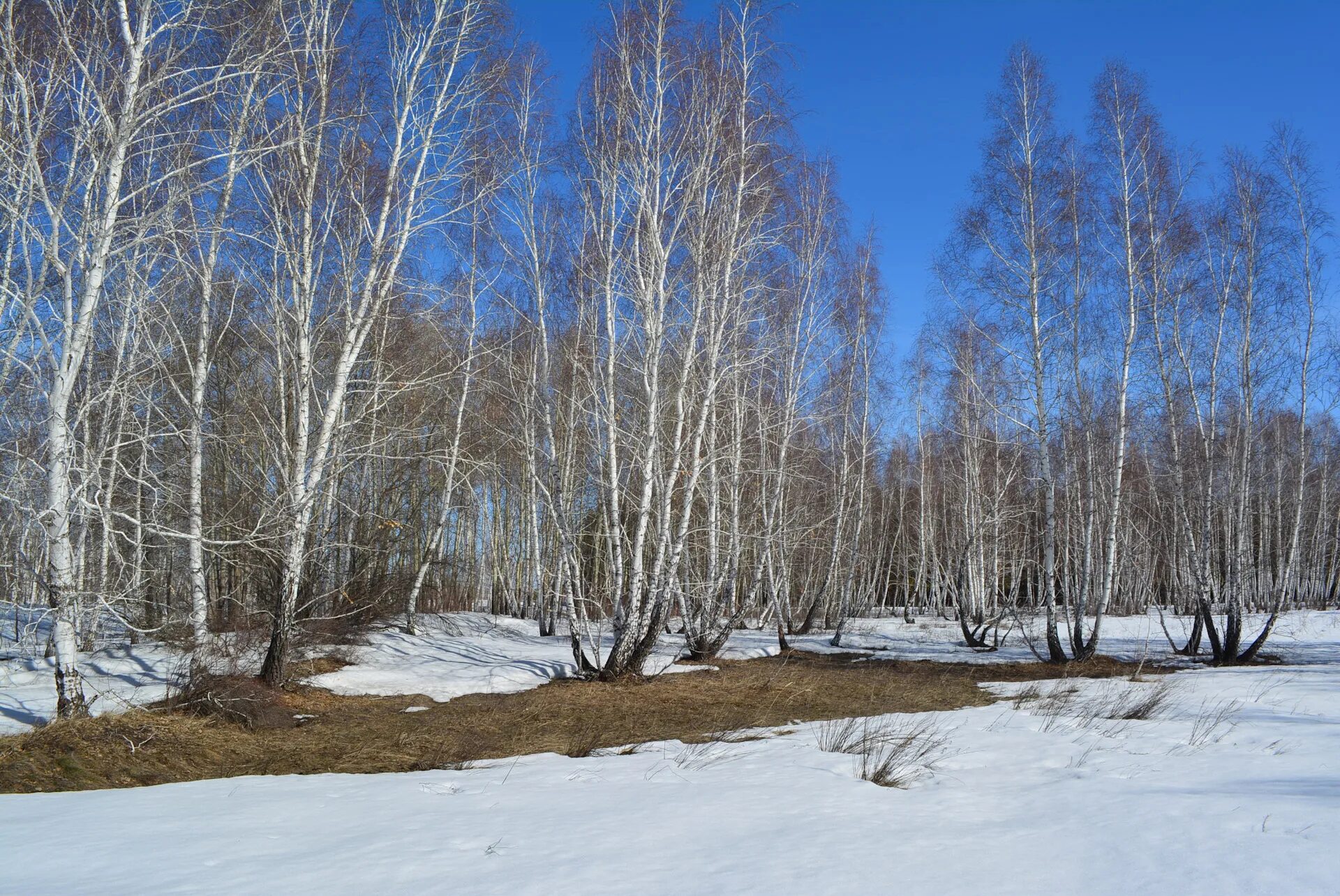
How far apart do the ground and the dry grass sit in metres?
0.58

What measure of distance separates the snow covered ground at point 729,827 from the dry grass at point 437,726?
27.3 inches

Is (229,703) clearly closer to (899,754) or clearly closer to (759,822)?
(759,822)

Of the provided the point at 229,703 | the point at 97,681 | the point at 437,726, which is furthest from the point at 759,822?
the point at 97,681

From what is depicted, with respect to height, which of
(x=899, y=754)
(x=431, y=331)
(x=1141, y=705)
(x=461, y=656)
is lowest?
(x=461, y=656)

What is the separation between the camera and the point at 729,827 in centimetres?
345

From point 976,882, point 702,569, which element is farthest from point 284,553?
point 702,569

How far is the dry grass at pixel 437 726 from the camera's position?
508cm

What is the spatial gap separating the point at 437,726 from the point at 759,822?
156 inches

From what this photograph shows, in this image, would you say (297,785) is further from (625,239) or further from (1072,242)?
(1072,242)

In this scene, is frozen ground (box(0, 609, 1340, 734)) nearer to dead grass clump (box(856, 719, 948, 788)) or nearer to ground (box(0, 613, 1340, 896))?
ground (box(0, 613, 1340, 896))

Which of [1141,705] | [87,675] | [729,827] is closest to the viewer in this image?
[729,827]

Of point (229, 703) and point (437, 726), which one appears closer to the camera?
point (229, 703)

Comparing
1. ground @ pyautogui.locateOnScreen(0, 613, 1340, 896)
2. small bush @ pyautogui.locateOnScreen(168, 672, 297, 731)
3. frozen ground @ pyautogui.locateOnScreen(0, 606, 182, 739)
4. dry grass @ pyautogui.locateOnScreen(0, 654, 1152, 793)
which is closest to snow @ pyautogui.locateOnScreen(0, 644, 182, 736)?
frozen ground @ pyautogui.locateOnScreen(0, 606, 182, 739)

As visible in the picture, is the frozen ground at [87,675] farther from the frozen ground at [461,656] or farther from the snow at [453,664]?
the snow at [453,664]
